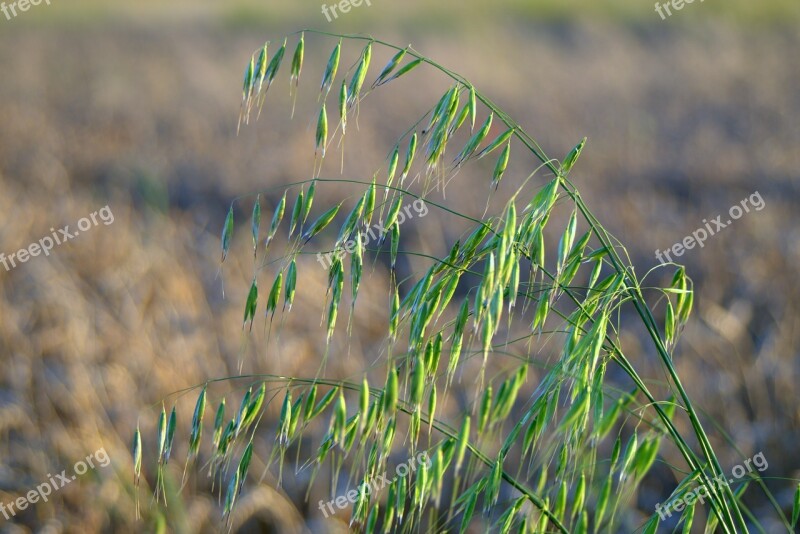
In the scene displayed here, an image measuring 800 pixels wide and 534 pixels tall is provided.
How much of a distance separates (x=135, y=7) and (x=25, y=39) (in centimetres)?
786

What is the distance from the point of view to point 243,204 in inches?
205

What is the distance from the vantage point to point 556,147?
6141 mm

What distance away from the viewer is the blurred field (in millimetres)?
2283

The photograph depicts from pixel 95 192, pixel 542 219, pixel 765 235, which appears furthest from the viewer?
pixel 95 192

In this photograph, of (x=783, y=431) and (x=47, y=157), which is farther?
(x=47, y=157)

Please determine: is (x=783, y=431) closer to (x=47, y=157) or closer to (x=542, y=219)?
(x=542, y=219)

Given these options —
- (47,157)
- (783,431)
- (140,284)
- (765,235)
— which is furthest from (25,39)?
(783,431)

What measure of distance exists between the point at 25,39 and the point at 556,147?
24.4ft

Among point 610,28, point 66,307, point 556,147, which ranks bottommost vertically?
point 66,307

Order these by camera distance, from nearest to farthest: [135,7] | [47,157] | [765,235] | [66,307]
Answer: [66,307] → [765,235] → [47,157] → [135,7]

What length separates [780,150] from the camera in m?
5.54

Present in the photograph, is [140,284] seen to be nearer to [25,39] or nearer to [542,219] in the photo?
[542,219]

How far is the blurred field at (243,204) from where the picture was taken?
2.28 meters

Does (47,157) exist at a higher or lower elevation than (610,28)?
lower
